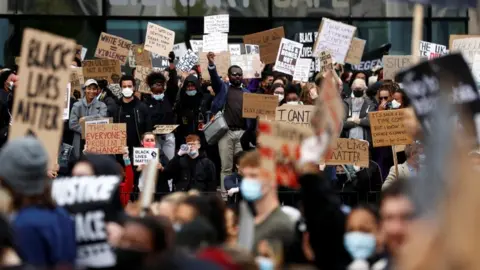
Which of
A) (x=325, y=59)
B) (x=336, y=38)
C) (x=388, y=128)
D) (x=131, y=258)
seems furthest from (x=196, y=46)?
(x=131, y=258)

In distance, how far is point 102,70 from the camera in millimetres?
19719

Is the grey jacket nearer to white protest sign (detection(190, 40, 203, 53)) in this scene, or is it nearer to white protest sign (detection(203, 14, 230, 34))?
white protest sign (detection(203, 14, 230, 34))

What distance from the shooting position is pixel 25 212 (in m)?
7.18

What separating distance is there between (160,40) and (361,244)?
13.5m

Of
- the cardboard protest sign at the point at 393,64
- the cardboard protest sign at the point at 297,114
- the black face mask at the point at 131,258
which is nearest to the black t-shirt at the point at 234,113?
the cardboard protest sign at the point at 297,114

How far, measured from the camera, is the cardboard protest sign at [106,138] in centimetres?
1638

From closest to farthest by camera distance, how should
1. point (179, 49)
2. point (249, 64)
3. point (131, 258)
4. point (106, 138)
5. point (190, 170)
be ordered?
point (131, 258) → point (190, 170) → point (106, 138) → point (249, 64) → point (179, 49)

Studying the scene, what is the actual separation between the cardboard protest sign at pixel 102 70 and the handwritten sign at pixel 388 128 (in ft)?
16.3

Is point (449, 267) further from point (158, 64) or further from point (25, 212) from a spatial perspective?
point (158, 64)

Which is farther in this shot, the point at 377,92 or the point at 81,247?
the point at 377,92

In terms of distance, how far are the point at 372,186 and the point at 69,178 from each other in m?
8.31

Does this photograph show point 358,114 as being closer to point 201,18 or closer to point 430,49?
point 430,49

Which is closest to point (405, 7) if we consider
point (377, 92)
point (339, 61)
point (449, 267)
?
point (339, 61)

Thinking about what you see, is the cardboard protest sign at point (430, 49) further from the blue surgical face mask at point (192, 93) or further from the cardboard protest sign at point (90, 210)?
the cardboard protest sign at point (90, 210)
